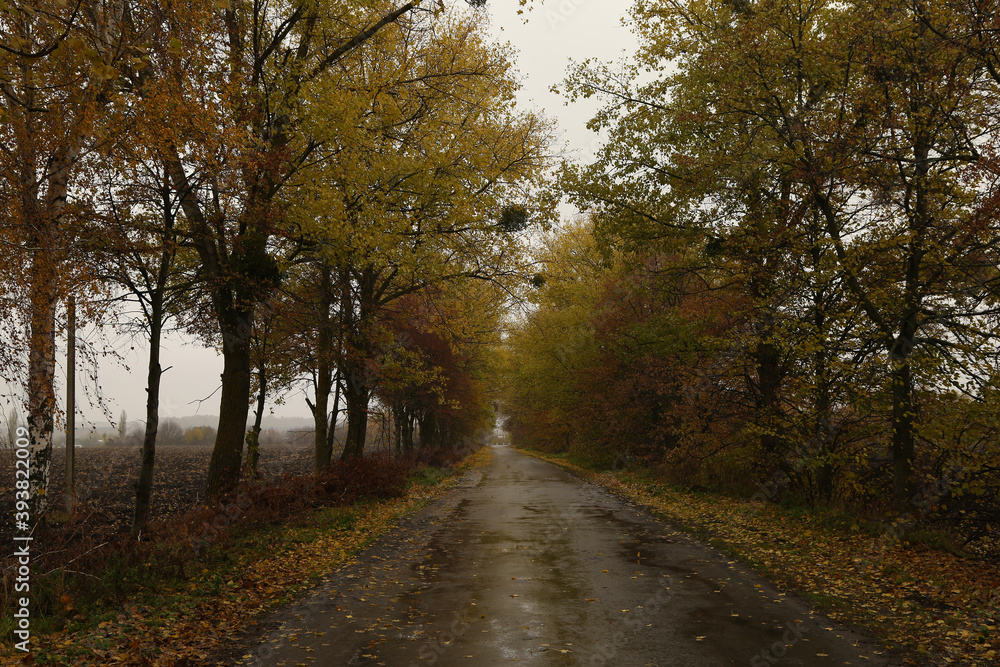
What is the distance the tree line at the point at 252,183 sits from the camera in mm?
6949

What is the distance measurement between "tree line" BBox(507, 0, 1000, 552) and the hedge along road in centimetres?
383

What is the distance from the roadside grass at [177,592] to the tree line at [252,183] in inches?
73.5

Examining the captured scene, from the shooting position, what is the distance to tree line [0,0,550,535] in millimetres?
6949

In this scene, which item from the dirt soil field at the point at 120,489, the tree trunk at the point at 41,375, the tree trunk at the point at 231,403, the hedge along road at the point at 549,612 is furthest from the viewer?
the tree trunk at the point at 231,403

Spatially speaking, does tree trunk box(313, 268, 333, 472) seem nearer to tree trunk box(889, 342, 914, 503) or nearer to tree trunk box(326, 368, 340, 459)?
tree trunk box(326, 368, 340, 459)

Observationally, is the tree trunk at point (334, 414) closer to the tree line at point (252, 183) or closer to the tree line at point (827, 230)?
the tree line at point (252, 183)

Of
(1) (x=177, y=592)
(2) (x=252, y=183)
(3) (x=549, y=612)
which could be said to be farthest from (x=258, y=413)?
(3) (x=549, y=612)

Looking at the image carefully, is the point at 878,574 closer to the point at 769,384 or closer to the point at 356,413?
the point at 769,384

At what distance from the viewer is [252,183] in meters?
11.0

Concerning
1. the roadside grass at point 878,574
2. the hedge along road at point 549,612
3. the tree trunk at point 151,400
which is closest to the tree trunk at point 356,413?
the hedge along road at point 549,612

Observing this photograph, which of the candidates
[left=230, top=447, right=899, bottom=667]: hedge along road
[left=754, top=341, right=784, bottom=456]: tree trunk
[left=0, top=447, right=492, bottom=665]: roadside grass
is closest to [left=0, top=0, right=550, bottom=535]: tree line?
[left=0, top=447, right=492, bottom=665]: roadside grass

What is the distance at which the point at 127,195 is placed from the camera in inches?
374

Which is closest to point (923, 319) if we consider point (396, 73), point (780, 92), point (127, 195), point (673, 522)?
point (780, 92)

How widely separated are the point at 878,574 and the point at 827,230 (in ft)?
22.4
